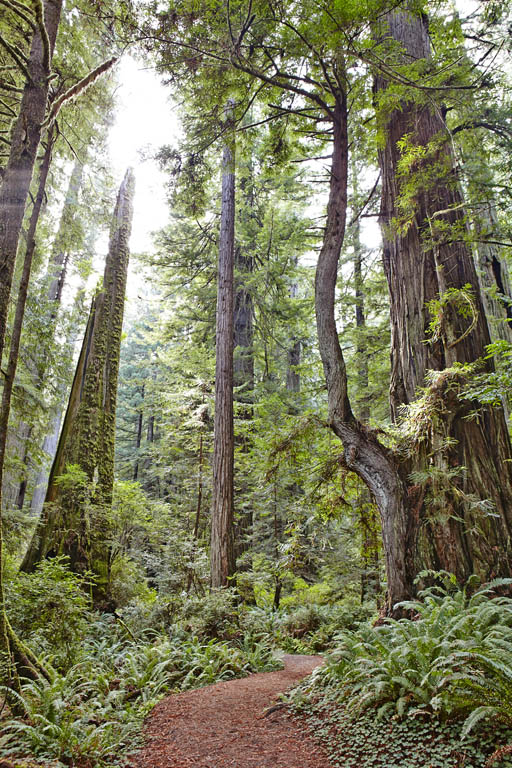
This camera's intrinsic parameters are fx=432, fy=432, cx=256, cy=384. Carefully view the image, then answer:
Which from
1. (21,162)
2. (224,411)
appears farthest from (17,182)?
(224,411)

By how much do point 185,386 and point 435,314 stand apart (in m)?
8.08

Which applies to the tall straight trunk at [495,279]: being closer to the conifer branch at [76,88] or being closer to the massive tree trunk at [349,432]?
the massive tree trunk at [349,432]

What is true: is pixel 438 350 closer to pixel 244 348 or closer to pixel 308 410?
pixel 308 410

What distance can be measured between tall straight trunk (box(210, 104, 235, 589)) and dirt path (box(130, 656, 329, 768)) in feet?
10.5

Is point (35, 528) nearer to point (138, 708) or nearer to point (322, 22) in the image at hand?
point (138, 708)

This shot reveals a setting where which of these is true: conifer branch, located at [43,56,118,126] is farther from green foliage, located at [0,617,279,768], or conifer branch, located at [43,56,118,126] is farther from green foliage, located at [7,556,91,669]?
green foliage, located at [0,617,279,768]

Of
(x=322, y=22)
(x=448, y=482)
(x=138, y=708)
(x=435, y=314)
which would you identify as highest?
(x=322, y=22)

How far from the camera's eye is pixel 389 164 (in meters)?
6.51

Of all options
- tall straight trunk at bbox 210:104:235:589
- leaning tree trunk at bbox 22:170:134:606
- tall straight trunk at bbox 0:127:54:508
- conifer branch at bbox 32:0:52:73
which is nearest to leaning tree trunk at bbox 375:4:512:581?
tall straight trunk at bbox 210:104:235:589

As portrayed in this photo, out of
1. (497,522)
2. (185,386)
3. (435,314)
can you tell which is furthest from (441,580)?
(185,386)

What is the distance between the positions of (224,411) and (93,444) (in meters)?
2.62

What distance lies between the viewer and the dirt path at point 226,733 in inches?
123

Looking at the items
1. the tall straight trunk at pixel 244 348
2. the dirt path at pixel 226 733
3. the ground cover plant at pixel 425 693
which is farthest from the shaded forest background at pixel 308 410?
the tall straight trunk at pixel 244 348

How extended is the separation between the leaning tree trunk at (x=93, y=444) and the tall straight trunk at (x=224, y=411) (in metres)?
1.99
